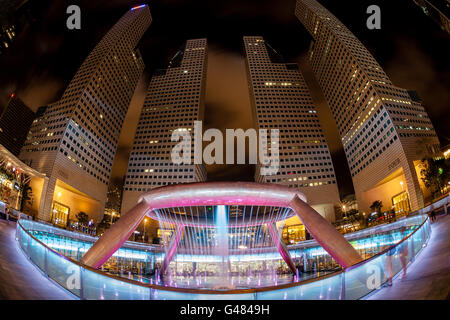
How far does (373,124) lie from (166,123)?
→ 77.7 m

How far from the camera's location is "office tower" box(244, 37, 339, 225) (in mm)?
91375

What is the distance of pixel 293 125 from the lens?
10800 centimetres

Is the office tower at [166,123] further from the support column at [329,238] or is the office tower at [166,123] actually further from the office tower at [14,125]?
the support column at [329,238]

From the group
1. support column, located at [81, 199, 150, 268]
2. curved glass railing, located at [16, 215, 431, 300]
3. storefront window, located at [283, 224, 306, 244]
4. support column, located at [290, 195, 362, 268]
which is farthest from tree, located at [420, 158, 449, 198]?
support column, located at [81, 199, 150, 268]

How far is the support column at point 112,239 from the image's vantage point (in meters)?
15.0

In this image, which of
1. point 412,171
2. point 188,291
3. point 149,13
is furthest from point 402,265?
point 149,13

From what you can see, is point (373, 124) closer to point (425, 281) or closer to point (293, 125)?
point (293, 125)

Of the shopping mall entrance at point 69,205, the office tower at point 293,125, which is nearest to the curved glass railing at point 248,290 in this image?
the shopping mall entrance at point 69,205

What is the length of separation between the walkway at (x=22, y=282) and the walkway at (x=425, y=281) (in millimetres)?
8730

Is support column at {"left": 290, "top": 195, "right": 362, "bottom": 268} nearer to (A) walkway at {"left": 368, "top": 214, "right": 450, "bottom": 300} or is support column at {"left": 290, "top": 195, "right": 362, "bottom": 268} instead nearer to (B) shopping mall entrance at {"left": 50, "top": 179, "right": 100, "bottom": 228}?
(A) walkway at {"left": 368, "top": 214, "right": 450, "bottom": 300}

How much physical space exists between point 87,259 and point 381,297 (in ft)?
45.7

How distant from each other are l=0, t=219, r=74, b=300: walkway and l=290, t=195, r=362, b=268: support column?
1251 cm
